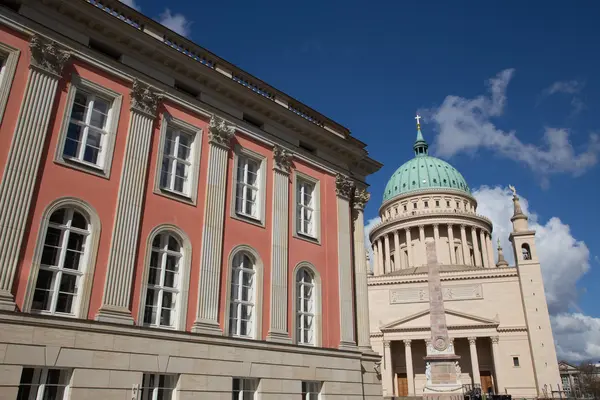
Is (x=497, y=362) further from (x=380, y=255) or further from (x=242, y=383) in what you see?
(x=242, y=383)

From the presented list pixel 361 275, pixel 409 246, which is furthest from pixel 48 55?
pixel 409 246

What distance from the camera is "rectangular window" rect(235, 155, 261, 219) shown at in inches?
829

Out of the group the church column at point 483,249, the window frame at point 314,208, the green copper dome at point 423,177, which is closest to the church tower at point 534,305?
the church column at point 483,249

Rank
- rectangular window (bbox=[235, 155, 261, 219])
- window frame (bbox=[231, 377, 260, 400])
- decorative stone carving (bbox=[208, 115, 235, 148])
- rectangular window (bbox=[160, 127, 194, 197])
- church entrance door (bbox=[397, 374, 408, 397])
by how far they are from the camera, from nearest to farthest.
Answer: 1. window frame (bbox=[231, 377, 260, 400])
2. rectangular window (bbox=[160, 127, 194, 197])
3. decorative stone carving (bbox=[208, 115, 235, 148])
4. rectangular window (bbox=[235, 155, 261, 219])
5. church entrance door (bbox=[397, 374, 408, 397])

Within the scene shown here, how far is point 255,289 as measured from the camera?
2005 cm

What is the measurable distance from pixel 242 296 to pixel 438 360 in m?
20.6

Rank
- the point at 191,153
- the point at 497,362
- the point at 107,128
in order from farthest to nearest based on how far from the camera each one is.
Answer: the point at 497,362
the point at 191,153
the point at 107,128

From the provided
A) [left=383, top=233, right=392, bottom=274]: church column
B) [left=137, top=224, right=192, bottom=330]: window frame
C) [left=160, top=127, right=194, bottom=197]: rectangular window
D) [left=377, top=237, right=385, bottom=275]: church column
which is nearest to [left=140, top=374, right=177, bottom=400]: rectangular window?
[left=137, top=224, right=192, bottom=330]: window frame

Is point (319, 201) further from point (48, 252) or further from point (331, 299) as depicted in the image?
point (48, 252)

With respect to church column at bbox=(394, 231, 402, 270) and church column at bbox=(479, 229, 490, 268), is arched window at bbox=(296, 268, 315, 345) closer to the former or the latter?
church column at bbox=(394, 231, 402, 270)

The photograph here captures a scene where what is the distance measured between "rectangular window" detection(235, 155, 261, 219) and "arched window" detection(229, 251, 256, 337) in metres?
1.98

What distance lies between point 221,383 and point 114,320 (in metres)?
4.45

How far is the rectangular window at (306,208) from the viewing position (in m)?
23.5

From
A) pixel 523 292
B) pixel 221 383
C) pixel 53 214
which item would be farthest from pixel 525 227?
pixel 53 214
